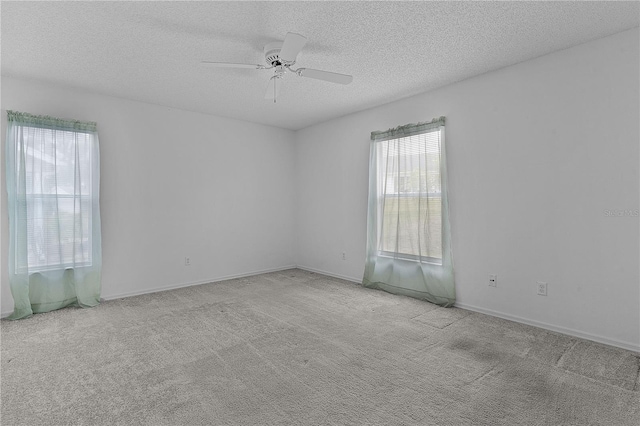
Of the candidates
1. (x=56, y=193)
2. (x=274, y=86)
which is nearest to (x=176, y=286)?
(x=56, y=193)

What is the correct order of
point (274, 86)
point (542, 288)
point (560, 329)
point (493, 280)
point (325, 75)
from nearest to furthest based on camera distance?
point (325, 75) → point (560, 329) → point (542, 288) → point (274, 86) → point (493, 280)

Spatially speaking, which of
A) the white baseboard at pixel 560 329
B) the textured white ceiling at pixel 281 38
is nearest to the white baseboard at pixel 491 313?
the white baseboard at pixel 560 329

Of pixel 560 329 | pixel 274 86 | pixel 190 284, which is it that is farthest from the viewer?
pixel 190 284

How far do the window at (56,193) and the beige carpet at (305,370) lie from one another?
0.67m

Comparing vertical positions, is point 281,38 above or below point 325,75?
above

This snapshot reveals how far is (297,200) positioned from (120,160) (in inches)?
112

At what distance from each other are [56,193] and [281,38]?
9.96 feet

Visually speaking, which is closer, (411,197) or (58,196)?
(58,196)

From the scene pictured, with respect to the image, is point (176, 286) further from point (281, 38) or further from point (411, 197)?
point (281, 38)

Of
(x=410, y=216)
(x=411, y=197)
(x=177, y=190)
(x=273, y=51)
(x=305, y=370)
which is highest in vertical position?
(x=273, y=51)

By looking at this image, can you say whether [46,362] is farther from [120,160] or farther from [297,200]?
[297,200]

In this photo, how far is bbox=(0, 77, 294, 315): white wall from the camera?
3994 mm

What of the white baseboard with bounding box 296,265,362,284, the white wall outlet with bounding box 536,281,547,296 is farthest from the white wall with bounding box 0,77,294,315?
the white wall outlet with bounding box 536,281,547,296

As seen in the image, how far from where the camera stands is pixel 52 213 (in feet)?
11.7
